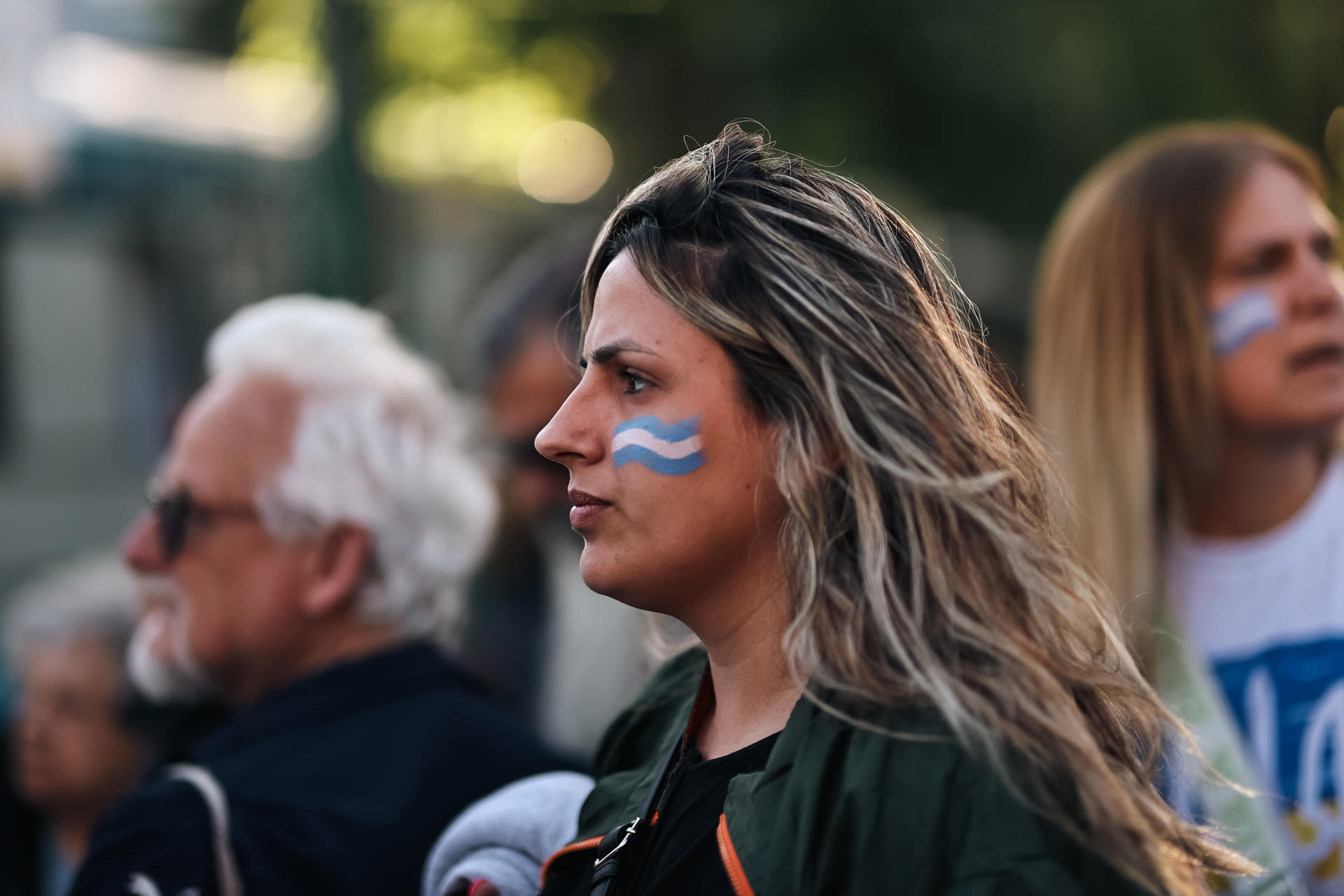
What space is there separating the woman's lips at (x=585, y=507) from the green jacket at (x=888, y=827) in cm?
34

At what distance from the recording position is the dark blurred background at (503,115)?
758 cm

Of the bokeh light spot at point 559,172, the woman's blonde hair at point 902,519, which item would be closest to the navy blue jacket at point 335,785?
the woman's blonde hair at point 902,519

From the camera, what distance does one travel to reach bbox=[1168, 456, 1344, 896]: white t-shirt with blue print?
2.19 meters

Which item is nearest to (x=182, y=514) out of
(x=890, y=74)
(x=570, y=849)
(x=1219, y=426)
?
(x=570, y=849)

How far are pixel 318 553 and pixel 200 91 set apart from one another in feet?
29.4

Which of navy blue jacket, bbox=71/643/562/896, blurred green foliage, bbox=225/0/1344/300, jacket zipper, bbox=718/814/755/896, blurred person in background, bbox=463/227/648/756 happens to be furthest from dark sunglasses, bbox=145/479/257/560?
blurred green foliage, bbox=225/0/1344/300

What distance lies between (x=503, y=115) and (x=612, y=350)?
9827mm

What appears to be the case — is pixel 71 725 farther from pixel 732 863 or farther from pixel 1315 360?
pixel 1315 360

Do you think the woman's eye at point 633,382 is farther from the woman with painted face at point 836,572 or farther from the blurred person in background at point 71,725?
the blurred person in background at point 71,725

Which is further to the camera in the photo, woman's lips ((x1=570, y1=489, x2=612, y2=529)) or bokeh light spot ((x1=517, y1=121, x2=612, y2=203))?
bokeh light spot ((x1=517, y1=121, x2=612, y2=203))

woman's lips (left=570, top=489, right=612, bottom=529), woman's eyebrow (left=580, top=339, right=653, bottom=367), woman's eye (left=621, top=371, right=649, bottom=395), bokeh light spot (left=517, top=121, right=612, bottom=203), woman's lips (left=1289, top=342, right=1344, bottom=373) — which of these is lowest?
woman's lips (left=570, top=489, right=612, bottom=529)

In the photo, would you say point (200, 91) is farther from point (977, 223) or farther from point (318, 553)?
point (318, 553)

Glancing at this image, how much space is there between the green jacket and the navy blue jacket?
1085 mm

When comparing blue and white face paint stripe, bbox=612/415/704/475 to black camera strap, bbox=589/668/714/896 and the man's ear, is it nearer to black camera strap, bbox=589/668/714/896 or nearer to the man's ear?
black camera strap, bbox=589/668/714/896
